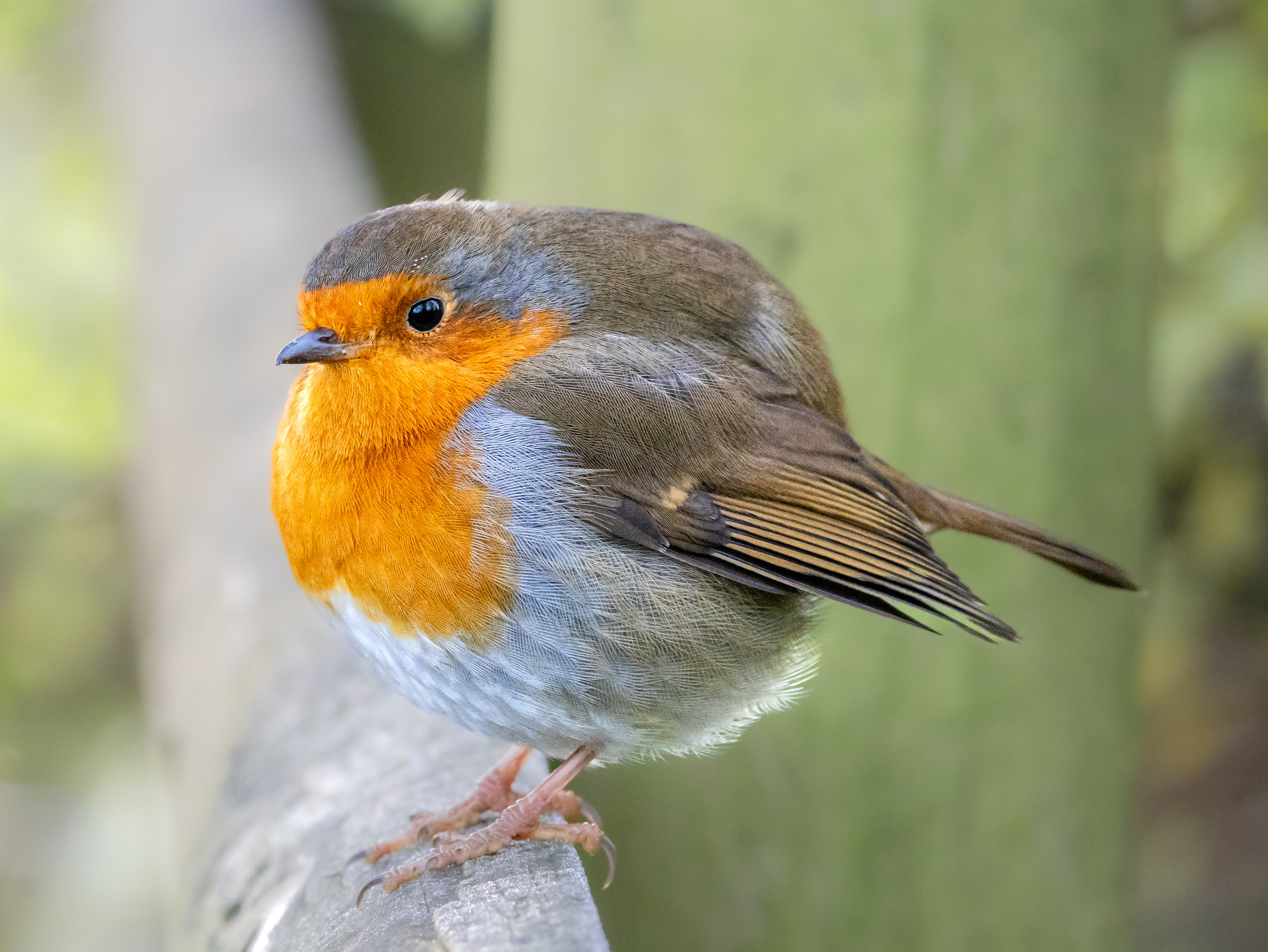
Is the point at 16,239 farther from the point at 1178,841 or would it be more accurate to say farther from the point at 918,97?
the point at 1178,841

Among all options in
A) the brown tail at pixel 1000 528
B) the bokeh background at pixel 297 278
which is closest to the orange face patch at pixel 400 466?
the brown tail at pixel 1000 528

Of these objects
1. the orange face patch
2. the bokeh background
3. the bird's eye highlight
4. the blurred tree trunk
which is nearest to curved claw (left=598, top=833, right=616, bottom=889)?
the blurred tree trunk

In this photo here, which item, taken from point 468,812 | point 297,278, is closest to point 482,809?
point 468,812

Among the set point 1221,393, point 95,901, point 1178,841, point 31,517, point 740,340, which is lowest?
point 1178,841

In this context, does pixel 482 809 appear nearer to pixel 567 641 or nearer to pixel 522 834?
pixel 522 834

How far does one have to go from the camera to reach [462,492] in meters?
1.86

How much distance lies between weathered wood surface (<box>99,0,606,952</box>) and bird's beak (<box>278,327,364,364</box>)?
0.58m

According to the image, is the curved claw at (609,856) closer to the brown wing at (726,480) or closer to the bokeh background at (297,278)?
the brown wing at (726,480)

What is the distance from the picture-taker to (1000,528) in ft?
6.93

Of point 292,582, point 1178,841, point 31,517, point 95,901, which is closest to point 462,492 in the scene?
point 292,582

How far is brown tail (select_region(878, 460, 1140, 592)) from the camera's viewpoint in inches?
81.3

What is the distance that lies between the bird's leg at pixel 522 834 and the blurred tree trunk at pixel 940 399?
0.35m

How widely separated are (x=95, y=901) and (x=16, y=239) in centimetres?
224

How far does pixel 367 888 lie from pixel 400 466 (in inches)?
23.8
